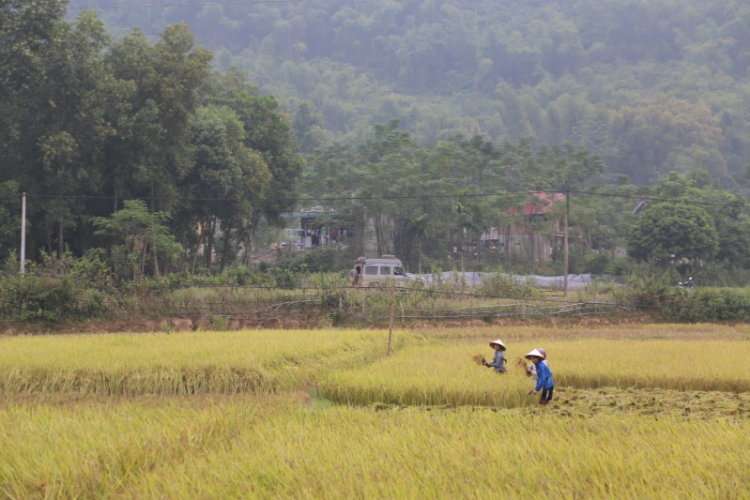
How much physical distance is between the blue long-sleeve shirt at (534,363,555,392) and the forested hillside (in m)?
69.0

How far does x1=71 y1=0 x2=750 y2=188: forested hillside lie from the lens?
3477 inches

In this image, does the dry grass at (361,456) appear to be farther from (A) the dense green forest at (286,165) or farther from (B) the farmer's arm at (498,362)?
(A) the dense green forest at (286,165)

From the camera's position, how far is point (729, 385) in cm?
1164

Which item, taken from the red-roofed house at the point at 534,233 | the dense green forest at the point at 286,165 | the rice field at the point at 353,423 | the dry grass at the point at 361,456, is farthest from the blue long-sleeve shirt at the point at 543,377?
the red-roofed house at the point at 534,233

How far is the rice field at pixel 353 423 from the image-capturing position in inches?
216

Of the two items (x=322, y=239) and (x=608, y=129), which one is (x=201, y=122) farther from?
(x=608, y=129)

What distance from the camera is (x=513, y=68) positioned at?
14188cm

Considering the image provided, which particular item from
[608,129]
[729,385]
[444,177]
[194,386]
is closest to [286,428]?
[194,386]

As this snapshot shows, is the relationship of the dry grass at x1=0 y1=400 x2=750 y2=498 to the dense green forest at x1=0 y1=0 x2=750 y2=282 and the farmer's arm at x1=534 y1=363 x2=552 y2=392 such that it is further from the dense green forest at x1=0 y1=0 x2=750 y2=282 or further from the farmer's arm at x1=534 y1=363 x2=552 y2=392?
the dense green forest at x1=0 y1=0 x2=750 y2=282

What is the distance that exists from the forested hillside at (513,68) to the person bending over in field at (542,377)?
226 feet

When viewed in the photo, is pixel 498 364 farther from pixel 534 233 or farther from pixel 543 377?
pixel 534 233

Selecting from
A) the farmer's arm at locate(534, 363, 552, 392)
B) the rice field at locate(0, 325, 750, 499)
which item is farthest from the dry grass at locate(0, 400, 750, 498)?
the farmer's arm at locate(534, 363, 552, 392)

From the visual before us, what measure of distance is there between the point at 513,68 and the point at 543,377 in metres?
141

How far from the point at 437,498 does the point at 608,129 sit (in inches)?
3705
